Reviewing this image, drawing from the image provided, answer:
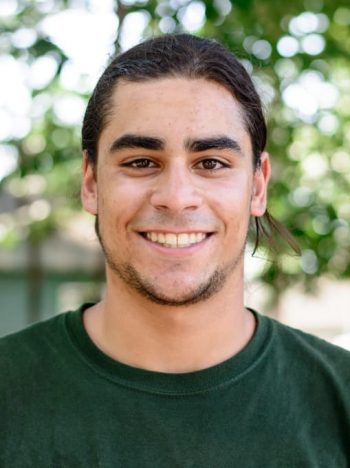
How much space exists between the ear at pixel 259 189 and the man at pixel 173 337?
0.05ft

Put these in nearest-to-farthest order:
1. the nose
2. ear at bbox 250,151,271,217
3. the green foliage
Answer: the nose < ear at bbox 250,151,271,217 < the green foliage

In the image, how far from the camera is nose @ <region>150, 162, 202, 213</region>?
2.86m

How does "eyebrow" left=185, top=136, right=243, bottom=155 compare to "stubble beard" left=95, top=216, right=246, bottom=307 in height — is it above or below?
above

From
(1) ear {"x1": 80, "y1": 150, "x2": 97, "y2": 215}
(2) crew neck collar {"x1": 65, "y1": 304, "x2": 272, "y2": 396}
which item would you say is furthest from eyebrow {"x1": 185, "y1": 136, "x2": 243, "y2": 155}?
(2) crew neck collar {"x1": 65, "y1": 304, "x2": 272, "y2": 396}

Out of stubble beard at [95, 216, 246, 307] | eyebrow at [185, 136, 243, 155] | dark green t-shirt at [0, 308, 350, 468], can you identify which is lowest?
dark green t-shirt at [0, 308, 350, 468]

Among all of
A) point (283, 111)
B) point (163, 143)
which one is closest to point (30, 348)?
point (163, 143)

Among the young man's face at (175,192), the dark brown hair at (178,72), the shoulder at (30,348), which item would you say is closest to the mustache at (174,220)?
the young man's face at (175,192)

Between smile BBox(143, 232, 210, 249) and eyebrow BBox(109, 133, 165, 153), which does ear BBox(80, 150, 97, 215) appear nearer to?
eyebrow BBox(109, 133, 165, 153)

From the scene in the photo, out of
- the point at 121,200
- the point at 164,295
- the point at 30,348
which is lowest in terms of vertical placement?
the point at 30,348

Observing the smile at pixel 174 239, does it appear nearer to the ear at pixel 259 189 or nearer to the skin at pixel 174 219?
the skin at pixel 174 219

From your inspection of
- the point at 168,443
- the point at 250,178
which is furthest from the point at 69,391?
the point at 250,178

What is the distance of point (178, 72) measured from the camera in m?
3.05

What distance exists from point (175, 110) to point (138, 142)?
149 mm

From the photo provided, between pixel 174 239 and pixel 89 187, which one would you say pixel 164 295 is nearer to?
pixel 174 239
